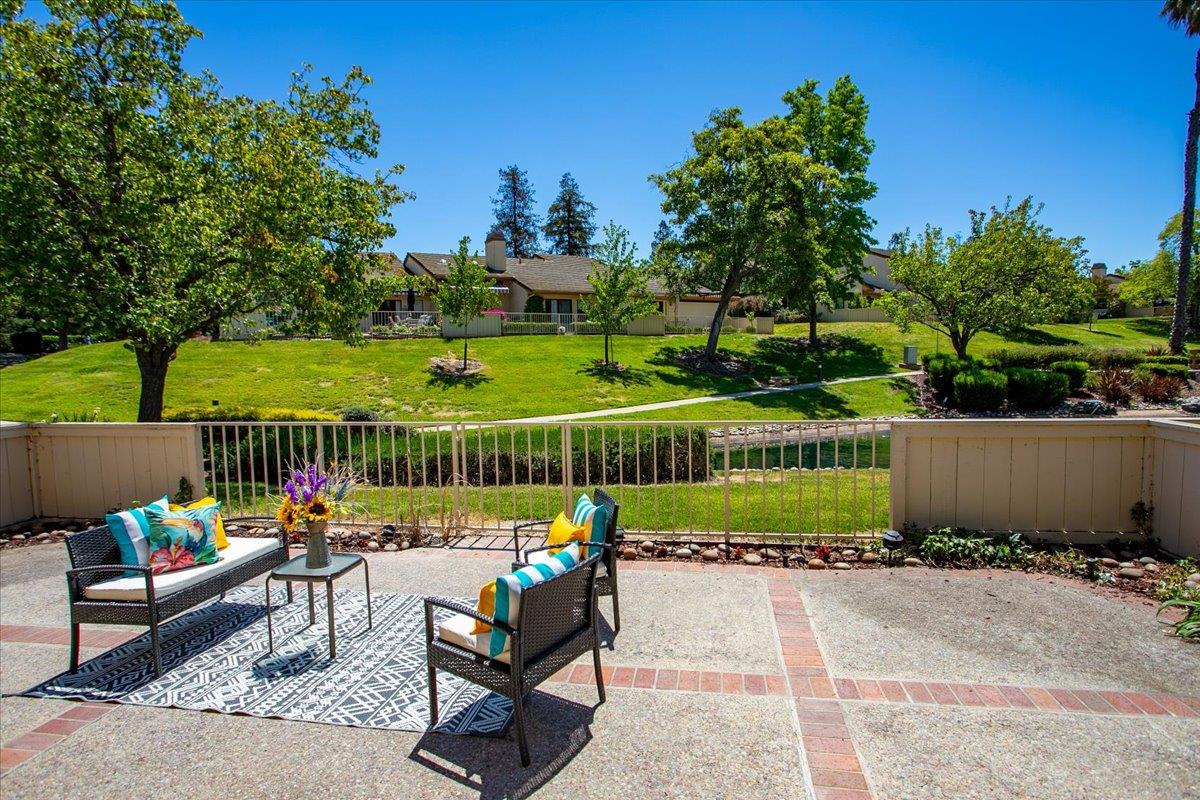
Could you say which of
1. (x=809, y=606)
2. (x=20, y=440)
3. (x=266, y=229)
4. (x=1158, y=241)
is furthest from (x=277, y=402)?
(x=1158, y=241)

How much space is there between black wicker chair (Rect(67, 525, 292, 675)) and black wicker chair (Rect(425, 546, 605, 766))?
191 cm

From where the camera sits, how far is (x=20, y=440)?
23.2ft

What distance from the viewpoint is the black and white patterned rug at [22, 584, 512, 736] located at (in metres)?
3.28

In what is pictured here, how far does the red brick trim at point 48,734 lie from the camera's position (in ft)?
9.54

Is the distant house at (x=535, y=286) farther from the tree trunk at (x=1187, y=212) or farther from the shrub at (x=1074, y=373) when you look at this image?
the tree trunk at (x=1187, y=212)

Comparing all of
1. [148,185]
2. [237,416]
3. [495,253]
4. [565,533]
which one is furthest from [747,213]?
[565,533]

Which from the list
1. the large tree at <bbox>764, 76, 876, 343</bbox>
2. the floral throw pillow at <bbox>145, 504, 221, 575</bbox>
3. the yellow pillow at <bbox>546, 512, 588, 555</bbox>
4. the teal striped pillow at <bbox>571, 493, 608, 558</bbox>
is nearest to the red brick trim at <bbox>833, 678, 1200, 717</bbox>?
the teal striped pillow at <bbox>571, 493, 608, 558</bbox>

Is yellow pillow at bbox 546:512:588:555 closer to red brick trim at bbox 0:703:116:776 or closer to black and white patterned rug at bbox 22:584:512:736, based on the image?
black and white patterned rug at bbox 22:584:512:736

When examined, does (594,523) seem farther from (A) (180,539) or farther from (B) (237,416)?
(B) (237,416)

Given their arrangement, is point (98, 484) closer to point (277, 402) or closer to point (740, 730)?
point (740, 730)

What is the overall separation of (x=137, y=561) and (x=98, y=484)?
4.15 meters

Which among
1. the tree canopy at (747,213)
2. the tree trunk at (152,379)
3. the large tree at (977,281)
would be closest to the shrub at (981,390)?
the large tree at (977,281)

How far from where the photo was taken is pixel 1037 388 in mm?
18781

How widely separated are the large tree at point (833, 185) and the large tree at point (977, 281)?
363 centimetres
